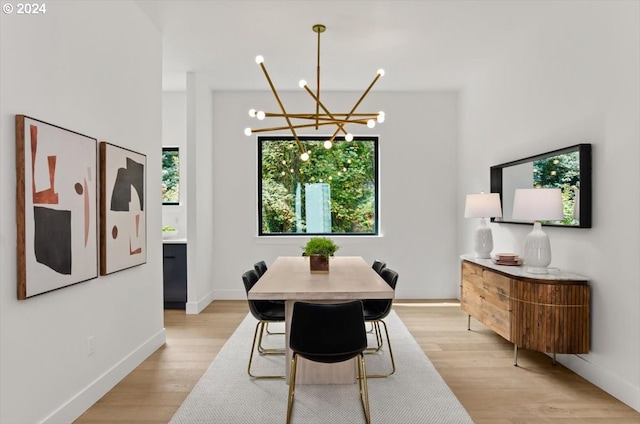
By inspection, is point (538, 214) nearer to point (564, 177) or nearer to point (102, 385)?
point (564, 177)

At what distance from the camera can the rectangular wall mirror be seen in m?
3.23

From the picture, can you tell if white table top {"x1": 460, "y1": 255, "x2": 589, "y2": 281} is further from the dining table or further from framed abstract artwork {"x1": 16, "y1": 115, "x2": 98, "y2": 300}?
framed abstract artwork {"x1": 16, "y1": 115, "x2": 98, "y2": 300}

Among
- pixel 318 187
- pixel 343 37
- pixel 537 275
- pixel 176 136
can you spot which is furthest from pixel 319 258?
pixel 176 136

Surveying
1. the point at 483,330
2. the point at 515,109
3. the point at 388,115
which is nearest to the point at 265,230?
the point at 388,115

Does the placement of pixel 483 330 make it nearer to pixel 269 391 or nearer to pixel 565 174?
pixel 565 174

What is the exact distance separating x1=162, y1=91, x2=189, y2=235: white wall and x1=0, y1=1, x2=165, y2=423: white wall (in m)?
2.08

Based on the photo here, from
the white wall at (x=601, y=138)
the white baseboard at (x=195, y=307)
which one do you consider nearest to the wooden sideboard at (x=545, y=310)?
the white wall at (x=601, y=138)

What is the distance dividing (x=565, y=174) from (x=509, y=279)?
947 millimetres

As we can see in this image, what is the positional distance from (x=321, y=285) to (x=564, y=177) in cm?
216

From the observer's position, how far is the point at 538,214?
3.26 meters

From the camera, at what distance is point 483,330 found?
4.57m

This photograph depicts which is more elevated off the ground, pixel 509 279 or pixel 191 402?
pixel 509 279

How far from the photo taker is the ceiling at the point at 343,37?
3.65 m

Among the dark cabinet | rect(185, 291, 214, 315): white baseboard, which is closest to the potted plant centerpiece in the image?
rect(185, 291, 214, 315): white baseboard
